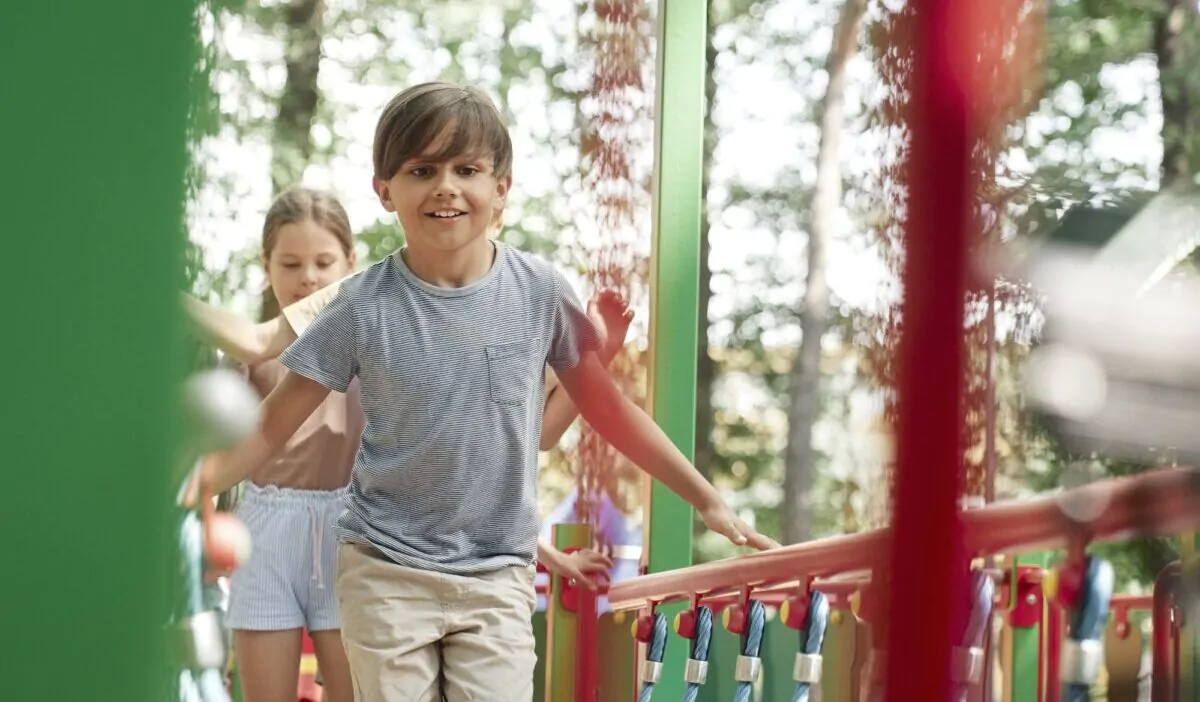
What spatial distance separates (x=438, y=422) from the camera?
171 cm

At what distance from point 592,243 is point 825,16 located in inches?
252

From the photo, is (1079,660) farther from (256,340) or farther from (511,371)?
(256,340)

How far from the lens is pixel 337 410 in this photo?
2.44 metres

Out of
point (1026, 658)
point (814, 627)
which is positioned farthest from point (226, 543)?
point (1026, 658)

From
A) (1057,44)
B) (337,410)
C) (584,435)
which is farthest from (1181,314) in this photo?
(337,410)

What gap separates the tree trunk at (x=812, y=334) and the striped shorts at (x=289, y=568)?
481cm

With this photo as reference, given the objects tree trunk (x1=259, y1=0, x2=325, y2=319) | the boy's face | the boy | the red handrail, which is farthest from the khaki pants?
tree trunk (x1=259, y1=0, x2=325, y2=319)

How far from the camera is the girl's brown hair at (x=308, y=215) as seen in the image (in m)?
2.56

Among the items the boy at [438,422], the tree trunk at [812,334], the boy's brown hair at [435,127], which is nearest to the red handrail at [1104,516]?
the boy at [438,422]

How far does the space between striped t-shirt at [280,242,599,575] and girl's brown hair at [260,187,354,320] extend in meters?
0.82

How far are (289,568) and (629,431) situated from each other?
0.76 metres

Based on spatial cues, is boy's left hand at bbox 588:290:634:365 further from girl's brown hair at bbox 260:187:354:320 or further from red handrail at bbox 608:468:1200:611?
red handrail at bbox 608:468:1200:611

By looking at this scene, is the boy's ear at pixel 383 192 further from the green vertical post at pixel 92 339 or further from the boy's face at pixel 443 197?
the green vertical post at pixel 92 339

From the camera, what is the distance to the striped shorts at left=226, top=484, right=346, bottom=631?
2334mm
